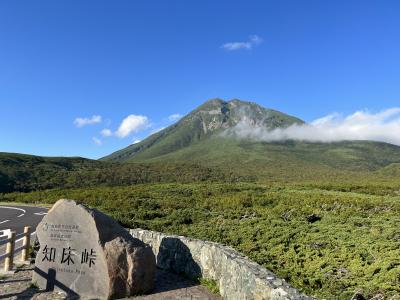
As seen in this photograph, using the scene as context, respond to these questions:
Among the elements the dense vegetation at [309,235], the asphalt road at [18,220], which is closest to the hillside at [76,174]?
the dense vegetation at [309,235]

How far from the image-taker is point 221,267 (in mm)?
10000

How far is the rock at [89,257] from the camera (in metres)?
9.70

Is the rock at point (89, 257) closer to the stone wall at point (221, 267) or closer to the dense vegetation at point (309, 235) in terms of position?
the stone wall at point (221, 267)

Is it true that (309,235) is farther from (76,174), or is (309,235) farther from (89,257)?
(76,174)

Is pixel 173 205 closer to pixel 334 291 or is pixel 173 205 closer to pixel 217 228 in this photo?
pixel 217 228

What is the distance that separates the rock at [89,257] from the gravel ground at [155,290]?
289mm

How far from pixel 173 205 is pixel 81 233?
758 inches

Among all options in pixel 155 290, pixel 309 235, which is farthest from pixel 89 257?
pixel 309 235

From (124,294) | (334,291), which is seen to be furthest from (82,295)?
(334,291)

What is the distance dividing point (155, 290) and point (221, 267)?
183cm

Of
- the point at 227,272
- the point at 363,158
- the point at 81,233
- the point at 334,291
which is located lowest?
the point at 334,291

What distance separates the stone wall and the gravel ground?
1.30 ft

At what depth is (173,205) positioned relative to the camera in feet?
96.4

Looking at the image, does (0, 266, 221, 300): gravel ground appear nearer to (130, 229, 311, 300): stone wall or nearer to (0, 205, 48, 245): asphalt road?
(130, 229, 311, 300): stone wall
